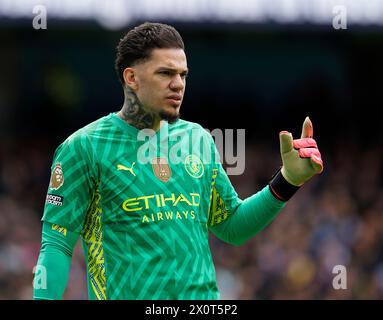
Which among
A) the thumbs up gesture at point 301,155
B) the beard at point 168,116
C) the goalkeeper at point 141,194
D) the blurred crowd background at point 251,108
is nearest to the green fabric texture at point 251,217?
the goalkeeper at point 141,194

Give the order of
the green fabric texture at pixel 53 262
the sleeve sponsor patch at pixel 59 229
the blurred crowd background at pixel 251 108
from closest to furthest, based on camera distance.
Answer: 1. the green fabric texture at pixel 53 262
2. the sleeve sponsor patch at pixel 59 229
3. the blurred crowd background at pixel 251 108

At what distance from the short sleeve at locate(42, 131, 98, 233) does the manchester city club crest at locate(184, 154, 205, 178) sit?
475 millimetres

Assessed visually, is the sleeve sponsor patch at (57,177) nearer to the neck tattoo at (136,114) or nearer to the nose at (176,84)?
the neck tattoo at (136,114)

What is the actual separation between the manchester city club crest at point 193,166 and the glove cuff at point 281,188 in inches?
15.2

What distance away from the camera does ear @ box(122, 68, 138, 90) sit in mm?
5051

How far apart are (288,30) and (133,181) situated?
33.7ft

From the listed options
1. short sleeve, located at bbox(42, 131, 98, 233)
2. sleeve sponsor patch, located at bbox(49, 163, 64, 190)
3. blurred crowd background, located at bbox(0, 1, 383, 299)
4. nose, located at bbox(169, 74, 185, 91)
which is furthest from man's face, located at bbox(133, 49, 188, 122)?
blurred crowd background, located at bbox(0, 1, 383, 299)

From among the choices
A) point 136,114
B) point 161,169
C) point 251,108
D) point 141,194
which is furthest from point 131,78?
point 251,108

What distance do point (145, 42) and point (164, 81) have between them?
8.9 inches

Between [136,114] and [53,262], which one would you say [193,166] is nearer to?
[136,114]

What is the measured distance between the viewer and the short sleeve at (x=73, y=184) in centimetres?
485

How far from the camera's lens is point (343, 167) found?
14.5m

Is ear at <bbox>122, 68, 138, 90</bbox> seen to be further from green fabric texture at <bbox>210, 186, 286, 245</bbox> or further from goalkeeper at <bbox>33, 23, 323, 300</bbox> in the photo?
green fabric texture at <bbox>210, 186, 286, 245</bbox>

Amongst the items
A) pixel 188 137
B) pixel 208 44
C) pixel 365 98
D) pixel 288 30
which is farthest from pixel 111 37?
pixel 188 137
